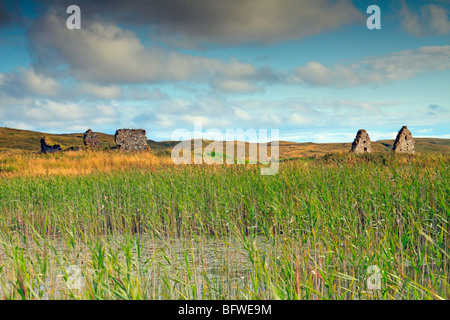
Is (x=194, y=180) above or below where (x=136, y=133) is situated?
below

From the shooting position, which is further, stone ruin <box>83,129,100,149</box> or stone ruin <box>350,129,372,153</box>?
stone ruin <box>83,129,100,149</box>

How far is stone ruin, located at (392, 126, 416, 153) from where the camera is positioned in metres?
24.6

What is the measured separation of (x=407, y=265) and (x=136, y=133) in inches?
1058

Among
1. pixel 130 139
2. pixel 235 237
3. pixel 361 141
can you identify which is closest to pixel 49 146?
pixel 130 139

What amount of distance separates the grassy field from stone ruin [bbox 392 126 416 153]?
1918 cm

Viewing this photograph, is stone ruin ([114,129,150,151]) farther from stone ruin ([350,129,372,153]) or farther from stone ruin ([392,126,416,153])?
stone ruin ([392,126,416,153])

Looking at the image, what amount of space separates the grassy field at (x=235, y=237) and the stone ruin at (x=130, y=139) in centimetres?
1825

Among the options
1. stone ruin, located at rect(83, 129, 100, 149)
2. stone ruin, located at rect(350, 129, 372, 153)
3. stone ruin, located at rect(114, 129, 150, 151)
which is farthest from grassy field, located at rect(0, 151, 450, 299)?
stone ruin, located at rect(83, 129, 100, 149)

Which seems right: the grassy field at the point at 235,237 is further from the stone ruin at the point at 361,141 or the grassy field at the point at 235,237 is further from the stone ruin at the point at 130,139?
the stone ruin at the point at 361,141

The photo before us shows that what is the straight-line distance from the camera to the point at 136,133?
2845 cm

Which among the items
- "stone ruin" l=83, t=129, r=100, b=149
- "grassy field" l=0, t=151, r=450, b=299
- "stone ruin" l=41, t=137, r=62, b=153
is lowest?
"grassy field" l=0, t=151, r=450, b=299
